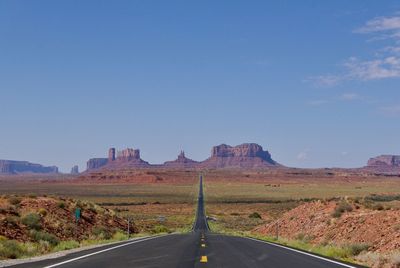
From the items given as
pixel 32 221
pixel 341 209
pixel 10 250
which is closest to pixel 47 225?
pixel 32 221

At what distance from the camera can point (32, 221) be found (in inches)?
1024

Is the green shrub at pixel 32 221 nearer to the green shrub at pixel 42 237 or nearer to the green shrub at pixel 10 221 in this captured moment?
the green shrub at pixel 10 221

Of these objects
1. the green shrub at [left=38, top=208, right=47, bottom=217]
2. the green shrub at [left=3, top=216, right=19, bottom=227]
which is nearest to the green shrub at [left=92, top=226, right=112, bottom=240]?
the green shrub at [left=38, top=208, right=47, bottom=217]

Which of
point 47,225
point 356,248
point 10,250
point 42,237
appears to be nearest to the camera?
point 10,250

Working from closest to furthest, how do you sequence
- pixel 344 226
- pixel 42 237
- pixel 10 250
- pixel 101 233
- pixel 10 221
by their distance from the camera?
pixel 10 250 < pixel 42 237 < pixel 10 221 < pixel 344 226 < pixel 101 233

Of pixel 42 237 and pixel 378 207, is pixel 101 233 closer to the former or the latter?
pixel 42 237

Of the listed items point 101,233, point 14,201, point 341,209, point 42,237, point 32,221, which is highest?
point 14,201

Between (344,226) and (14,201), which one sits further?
(14,201)

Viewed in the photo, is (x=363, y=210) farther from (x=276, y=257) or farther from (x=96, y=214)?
(x=96, y=214)

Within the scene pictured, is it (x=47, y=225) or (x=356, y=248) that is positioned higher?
(x=47, y=225)

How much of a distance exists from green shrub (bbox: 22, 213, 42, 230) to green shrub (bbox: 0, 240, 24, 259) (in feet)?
25.0

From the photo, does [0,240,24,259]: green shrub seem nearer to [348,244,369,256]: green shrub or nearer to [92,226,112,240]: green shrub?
[348,244,369,256]: green shrub

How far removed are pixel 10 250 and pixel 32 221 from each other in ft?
29.5

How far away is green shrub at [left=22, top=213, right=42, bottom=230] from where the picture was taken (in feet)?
84.5
